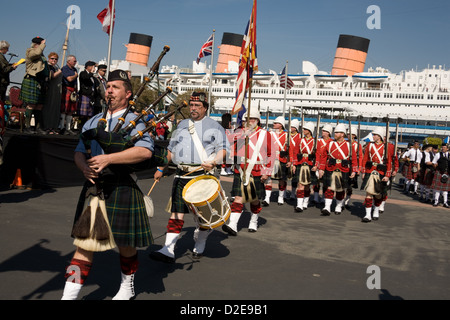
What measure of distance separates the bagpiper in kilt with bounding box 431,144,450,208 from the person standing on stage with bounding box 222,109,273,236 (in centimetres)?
849

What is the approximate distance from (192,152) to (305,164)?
6.34 m

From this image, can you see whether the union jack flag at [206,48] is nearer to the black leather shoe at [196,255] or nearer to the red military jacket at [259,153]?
the red military jacket at [259,153]

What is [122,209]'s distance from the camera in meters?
3.62

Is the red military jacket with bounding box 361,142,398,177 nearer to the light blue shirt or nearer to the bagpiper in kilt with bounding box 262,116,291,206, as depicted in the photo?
the bagpiper in kilt with bounding box 262,116,291,206

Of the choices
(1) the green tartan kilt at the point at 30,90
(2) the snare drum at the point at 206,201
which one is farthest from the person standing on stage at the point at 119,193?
(1) the green tartan kilt at the point at 30,90

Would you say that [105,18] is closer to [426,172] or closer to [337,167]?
[337,167]

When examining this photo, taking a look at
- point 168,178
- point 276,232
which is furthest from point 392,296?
point 168,178

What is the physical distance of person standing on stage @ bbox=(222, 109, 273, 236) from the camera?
7.50 m

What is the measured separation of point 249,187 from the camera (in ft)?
25.0

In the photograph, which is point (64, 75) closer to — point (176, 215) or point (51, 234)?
point (51, 234)

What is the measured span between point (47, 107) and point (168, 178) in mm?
5004

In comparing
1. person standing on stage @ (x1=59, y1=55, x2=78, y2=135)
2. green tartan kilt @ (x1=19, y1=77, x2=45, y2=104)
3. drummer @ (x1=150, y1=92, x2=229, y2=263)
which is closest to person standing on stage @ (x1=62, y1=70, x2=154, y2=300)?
drummer @ (x1=150, y1=92, x2=229, y2=263)

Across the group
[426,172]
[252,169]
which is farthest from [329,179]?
[426,172]

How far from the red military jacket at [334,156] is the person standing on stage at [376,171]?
1.70ft
